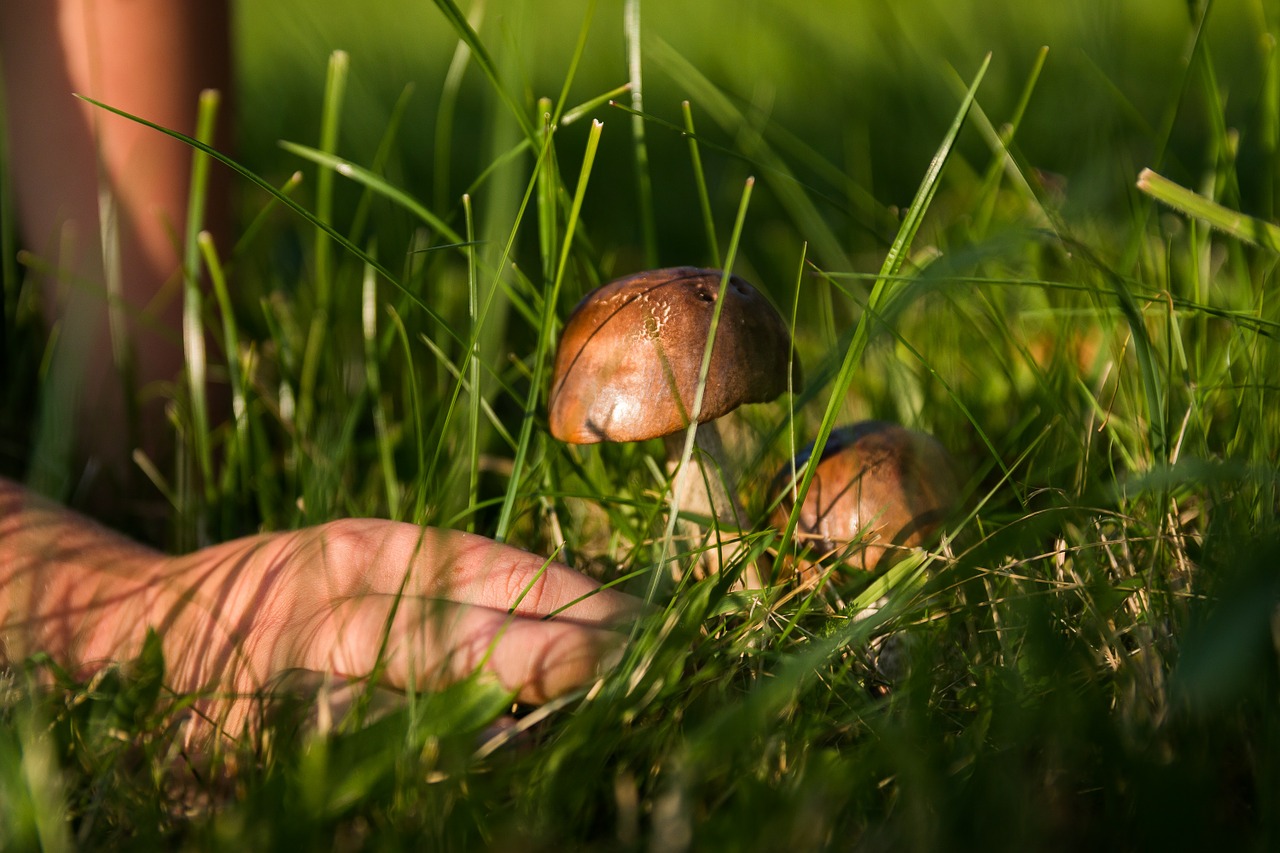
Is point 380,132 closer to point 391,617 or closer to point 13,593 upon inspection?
point 13,593

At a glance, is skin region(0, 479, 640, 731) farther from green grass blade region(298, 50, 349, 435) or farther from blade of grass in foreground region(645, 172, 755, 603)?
green grass blade region(298, 50, 349, 435)

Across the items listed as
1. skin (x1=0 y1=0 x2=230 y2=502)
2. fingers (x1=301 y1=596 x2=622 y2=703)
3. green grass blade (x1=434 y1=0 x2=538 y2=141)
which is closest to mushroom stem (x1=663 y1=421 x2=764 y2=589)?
fingers (x1=301 y1=596 x2=622 y2=703)

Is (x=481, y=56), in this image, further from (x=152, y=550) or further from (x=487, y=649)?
(x=152, y=550)

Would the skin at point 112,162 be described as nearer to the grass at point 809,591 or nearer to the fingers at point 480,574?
the grass at point 809,591

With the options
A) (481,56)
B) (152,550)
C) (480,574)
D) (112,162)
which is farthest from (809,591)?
(112,162)

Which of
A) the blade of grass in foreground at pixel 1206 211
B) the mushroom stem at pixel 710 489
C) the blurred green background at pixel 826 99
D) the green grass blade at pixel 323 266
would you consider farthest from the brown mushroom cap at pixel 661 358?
the green grass blade at pixel 323 266

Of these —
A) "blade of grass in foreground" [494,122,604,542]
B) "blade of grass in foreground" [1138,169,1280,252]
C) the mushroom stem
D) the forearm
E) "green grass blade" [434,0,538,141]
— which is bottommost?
the forearm

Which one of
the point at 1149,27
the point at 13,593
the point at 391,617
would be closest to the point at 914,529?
the point at 391,617
